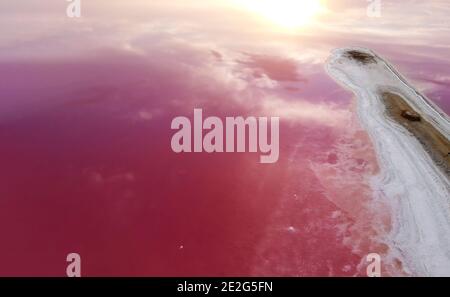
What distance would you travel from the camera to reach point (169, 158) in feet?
77.4

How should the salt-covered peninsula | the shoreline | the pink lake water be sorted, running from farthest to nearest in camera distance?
1. the shoreline
2. the salt-covered peninsula
3. the pink lake water

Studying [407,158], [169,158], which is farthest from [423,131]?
[169,158]

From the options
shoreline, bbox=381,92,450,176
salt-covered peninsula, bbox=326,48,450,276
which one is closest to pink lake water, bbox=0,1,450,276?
salt-covered peninsula, bbox=326,48,450,276

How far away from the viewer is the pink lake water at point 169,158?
18125mm

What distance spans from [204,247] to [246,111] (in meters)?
12.5

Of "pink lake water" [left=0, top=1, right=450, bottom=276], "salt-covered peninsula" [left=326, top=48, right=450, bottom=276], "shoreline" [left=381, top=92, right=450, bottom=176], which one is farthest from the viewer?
"shoreline" [left=381, top=92, right=450, bottom=176]

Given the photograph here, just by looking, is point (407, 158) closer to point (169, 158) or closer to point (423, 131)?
point (423, 131)

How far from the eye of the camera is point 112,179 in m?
21.7

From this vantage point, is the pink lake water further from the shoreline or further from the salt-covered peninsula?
the shoreline

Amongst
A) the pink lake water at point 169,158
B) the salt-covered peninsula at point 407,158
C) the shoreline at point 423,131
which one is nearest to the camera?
the pink lake water at point 169,158

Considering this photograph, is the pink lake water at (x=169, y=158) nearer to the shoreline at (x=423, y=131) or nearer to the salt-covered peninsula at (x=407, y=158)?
the salt-covered peninsula at (x=407, y=158)

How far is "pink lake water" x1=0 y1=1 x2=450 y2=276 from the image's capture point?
18.1 meters

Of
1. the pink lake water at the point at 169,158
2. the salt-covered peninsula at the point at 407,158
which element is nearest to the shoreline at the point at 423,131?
the salt-covered peninsula at the point at 407,158

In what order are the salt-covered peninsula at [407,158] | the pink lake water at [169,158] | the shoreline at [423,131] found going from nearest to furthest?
the pink lake water at [169,158] → the salt-covered peninsula at [407,158] → the shoreline at [423,131]
